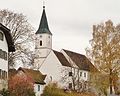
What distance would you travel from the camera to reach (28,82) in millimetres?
60312

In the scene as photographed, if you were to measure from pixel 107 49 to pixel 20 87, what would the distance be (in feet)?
49.1

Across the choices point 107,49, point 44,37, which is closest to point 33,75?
point 107,49

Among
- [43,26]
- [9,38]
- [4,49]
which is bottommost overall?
[4,49]

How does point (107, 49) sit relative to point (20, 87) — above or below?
above

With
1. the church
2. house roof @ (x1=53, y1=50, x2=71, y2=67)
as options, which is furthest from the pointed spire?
house roof @ (x1=53, y1=50, x2=71, y2=67)

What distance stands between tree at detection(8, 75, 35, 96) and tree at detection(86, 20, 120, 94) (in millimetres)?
11124

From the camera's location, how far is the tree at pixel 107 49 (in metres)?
65.2

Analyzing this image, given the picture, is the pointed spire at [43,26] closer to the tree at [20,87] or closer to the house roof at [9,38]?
the tree at [20,87]

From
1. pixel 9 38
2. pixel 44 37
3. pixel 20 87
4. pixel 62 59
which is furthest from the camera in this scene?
pixel 44 37

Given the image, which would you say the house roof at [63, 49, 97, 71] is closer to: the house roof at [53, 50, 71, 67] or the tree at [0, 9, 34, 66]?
the house roof at [53, 50, 71, 67]

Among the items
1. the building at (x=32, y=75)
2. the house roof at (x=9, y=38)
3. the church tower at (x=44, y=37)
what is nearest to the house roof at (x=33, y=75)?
the building at (x=32, y=75)

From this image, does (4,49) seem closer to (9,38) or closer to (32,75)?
(9,38)

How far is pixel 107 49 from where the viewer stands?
66.1m

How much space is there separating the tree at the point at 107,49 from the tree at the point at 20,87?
11124 millimetres
